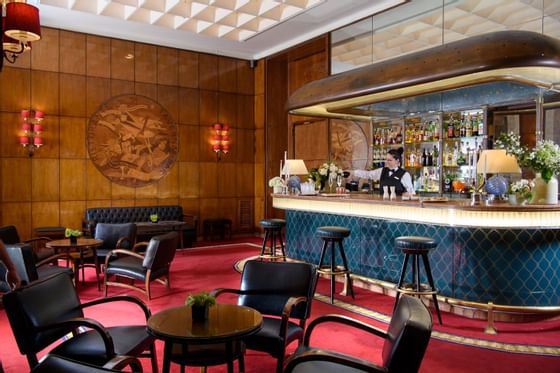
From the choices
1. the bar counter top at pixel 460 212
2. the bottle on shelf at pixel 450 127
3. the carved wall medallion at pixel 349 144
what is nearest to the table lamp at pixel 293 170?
the bar counter top at pixel 460 212

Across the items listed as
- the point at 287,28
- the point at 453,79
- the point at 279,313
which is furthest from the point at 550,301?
the point at 287,28

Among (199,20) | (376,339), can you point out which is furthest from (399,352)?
(199,20)

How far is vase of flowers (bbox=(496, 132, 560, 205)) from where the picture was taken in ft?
16.8

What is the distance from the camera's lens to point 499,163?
17.2 feet

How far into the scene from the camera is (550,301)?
4.97 meters

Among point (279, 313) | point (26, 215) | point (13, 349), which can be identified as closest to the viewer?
point (279, 313)

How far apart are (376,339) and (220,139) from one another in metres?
7.71

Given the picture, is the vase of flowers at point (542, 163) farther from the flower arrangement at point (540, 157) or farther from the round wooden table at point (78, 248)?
the round wooden table at point (78, 248)

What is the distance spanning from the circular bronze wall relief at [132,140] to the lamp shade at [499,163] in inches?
285

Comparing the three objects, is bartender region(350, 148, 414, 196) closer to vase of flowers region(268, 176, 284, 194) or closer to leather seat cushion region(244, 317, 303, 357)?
vase of flowers region(268, 176, 284, 194)

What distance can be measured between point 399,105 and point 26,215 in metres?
7.22

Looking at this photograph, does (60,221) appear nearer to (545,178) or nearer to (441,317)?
(441,317)

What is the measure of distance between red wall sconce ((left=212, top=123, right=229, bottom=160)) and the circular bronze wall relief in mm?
941

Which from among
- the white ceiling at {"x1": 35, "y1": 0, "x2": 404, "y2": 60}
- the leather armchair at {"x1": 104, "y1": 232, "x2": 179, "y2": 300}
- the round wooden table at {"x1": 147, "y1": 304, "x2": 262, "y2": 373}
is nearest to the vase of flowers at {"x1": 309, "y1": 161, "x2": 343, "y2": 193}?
the leather armchair at {"x1": 104, "y1": 232, "x2": 179, "y2": 300}
